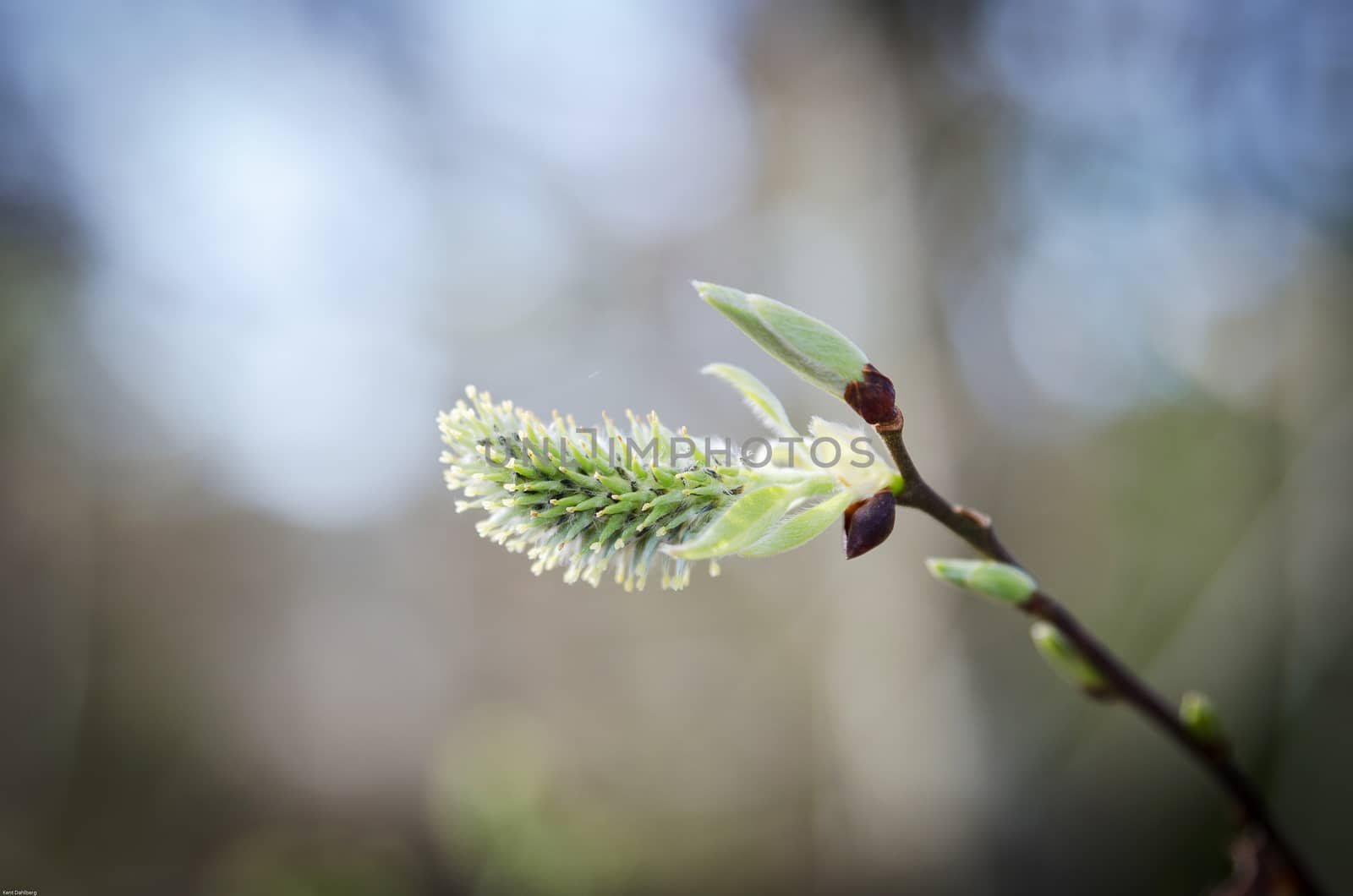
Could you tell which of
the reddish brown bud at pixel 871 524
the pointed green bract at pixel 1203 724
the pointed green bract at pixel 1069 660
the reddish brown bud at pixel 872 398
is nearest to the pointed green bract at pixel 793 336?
the reddish brown bud at pixel 872 398

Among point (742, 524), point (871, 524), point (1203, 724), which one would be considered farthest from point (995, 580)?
point (1203, 724)

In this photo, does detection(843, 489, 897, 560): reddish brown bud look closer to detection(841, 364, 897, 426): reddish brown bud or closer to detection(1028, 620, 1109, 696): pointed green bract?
detection(841, 364, 897, 426): reddish brown bud

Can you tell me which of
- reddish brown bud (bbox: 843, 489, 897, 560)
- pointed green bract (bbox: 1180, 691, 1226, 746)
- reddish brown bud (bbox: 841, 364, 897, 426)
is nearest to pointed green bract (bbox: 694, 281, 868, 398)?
reddish brown bud (bbox: 841, 364, 897, 426)

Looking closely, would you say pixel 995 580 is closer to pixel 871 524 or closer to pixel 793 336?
pixel 871 524

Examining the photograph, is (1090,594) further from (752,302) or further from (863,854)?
(752,302)

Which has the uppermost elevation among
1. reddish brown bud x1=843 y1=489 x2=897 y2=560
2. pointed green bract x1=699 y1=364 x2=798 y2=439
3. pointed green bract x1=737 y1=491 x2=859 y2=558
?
pointed green bract x1=699 y1=364 x2=798 y2=439

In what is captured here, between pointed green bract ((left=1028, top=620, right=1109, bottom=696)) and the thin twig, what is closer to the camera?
the thin twig

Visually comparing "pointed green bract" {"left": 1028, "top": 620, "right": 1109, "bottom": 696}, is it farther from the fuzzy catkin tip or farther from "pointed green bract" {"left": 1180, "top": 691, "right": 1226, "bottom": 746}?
the fuzzy catkin tip

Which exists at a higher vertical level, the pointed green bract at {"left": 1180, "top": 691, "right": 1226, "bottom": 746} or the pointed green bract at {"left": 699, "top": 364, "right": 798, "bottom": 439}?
the pointed green bract at {"left": 699, "top": 364, "right": 798, "bottom": 439}
